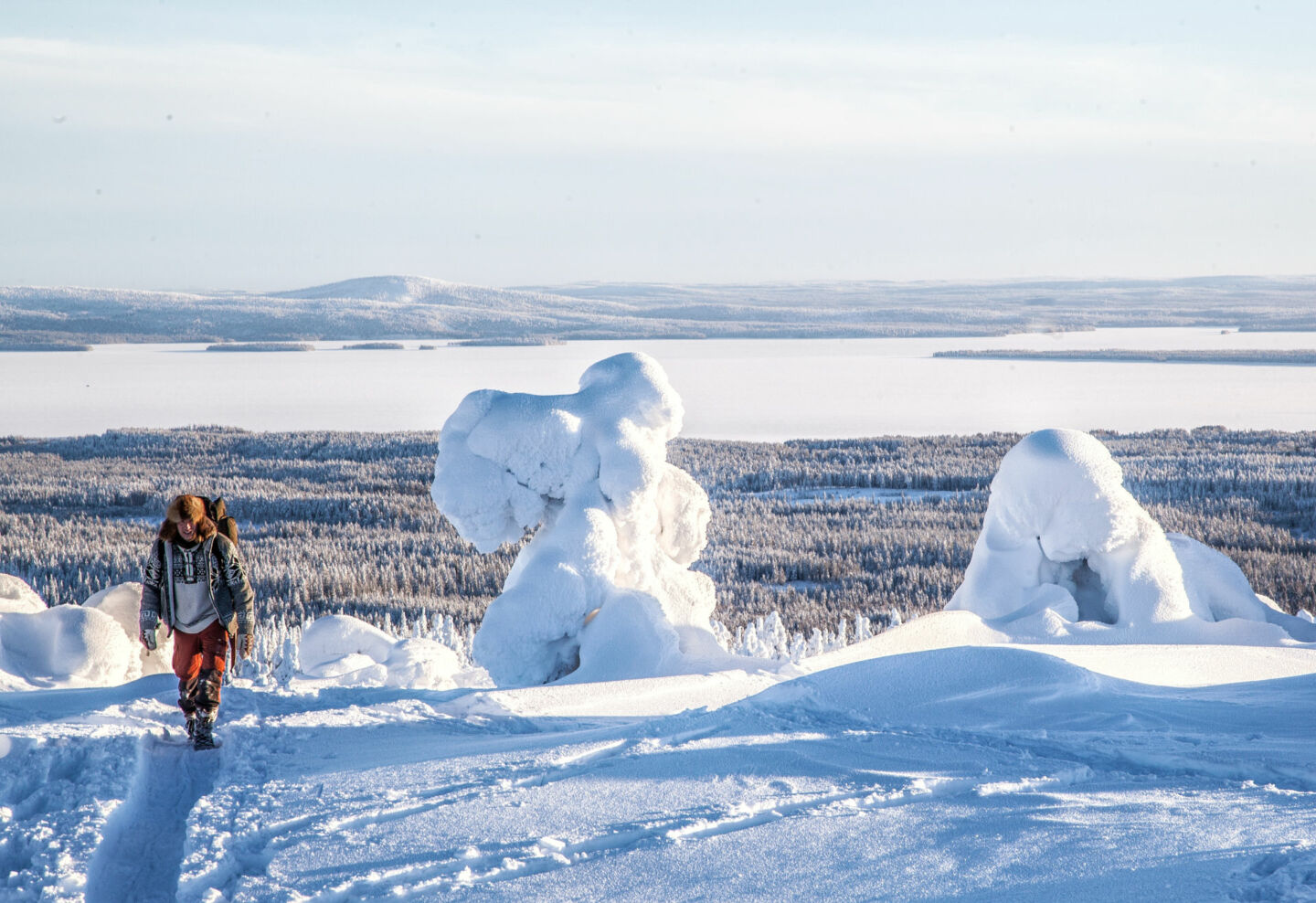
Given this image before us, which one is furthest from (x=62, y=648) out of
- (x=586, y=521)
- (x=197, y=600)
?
(x=586, y=521)

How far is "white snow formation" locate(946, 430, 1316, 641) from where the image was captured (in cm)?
862

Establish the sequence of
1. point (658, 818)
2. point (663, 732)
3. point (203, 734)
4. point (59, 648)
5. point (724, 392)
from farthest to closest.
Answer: point (724, 392), point (59, 648), point (663, 732), point (203, 734), point (658, 818)

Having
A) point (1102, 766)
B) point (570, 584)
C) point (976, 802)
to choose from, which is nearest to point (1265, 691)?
point (1102, 766)

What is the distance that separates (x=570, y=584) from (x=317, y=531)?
1556 cm

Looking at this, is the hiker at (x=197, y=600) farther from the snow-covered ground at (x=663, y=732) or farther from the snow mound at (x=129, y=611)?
the snow mound at (x=129, y=611)

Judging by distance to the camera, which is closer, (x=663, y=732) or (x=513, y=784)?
(x=513, y=784)

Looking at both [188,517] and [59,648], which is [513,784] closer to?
[188,517]

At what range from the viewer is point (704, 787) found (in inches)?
203

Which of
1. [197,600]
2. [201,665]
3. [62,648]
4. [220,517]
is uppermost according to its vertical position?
[220,517]

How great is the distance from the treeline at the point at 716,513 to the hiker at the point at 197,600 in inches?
322

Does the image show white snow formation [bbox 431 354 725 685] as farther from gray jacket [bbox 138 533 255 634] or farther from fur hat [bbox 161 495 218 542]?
fur hat [bbox 161 495 218 542]

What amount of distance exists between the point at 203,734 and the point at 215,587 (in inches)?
31.4

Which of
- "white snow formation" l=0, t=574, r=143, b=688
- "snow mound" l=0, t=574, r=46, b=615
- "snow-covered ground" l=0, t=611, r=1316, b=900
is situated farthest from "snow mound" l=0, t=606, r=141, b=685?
"snow-covered ground" l=0, t=611, r=1316, b=900

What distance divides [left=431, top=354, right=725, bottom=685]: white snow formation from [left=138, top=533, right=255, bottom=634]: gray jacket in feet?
5.93
